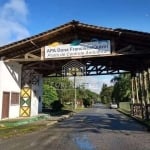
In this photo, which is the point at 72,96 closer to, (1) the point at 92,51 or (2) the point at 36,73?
(2) the point at 36,73

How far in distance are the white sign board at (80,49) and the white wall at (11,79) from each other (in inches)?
153

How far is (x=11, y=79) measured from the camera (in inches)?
1185

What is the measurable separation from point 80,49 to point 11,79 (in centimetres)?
726

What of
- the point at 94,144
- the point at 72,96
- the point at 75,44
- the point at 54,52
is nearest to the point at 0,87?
the point at 54,52

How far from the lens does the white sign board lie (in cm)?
2636

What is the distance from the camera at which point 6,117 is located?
1144 inches

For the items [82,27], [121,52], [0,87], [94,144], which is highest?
[82,27]

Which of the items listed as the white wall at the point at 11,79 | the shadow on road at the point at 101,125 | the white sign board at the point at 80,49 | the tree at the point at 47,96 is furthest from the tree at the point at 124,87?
the white sign board at the point at 80,49

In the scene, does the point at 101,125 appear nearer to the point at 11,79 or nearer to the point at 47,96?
the point at 11,79

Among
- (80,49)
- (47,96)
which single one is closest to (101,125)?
(80,49)

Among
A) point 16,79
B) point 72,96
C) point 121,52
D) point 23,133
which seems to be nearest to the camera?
point 23,133

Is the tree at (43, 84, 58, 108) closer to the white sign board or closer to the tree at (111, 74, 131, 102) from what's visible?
the tree at (111, 74, 131, 102)

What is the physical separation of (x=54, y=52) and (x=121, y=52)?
209 inches

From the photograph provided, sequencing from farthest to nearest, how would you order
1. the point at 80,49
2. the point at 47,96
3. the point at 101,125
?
the point at 47,96, the point at 80,49, the point at 101,125
